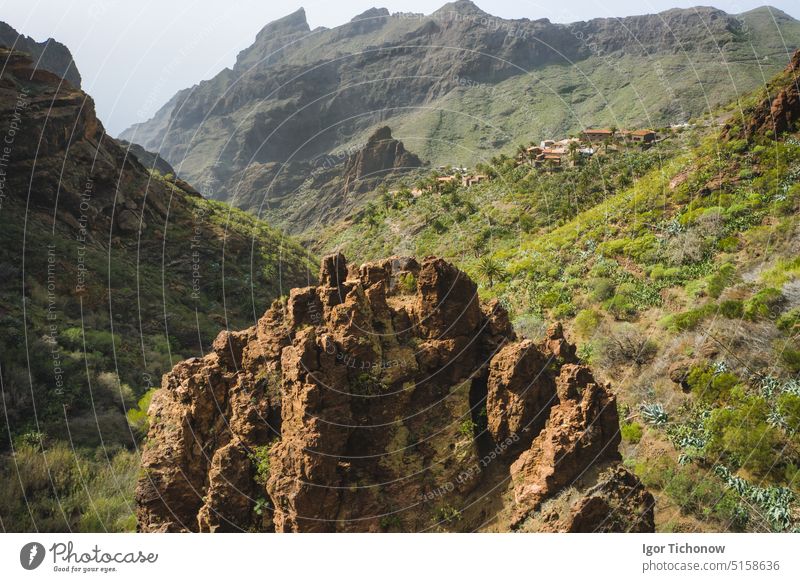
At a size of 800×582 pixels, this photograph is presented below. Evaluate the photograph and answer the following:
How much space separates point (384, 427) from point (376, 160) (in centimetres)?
14233

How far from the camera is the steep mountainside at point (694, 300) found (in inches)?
701

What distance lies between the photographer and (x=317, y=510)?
11.4 meters

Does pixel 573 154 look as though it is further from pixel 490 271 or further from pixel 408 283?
pixel 408 283

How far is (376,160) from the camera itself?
149250 millimetres

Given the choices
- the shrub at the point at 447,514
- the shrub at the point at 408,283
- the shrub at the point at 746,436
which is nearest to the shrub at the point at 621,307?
the shrub at the point at 746,436

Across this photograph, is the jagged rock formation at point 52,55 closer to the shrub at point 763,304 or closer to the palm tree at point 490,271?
the palm tree at point 490,271

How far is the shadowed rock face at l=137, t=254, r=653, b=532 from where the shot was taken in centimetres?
1141

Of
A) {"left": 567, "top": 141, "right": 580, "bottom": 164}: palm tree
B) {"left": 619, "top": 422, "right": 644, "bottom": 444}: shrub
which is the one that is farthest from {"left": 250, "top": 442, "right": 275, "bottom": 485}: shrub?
{"left": 567, "top": 141, "right": 580, "bottom": 164}: palm tree

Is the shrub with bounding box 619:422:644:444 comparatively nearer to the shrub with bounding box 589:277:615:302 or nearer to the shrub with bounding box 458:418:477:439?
the shrub with bounding box 458:418:477:439

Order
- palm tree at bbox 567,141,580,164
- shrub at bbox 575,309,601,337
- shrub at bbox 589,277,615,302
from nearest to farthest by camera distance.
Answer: shrub at bbox 575,309,601,337 → shrub at bbox 589,277,615,302 → palm tree at bbox 567,141,580,164

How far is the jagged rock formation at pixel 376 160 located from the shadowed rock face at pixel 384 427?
134235mm

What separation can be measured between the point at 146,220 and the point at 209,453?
151ft

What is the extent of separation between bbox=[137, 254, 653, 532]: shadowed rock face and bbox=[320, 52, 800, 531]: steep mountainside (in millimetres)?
6979
